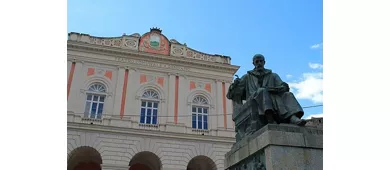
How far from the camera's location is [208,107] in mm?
20141

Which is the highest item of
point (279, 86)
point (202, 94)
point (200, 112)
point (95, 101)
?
point (202, 94)

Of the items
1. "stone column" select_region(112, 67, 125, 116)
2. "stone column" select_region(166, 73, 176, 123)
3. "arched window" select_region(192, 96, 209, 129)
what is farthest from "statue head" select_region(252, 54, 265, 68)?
"arched window" select_region(192, 96, 209, 129)

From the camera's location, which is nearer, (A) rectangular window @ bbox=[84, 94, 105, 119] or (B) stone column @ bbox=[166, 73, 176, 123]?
(A) rectangular window @ bbox=[84, 94, 105, 119]

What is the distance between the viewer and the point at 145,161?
1934 centimetres

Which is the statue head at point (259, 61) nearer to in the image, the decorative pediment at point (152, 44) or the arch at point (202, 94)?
the arch at point (202, 94)

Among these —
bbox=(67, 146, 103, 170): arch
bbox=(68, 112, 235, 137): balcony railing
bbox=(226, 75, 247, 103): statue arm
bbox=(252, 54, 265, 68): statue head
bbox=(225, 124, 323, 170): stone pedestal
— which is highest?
bbox=(68, 112, 235, 137): balcony railing

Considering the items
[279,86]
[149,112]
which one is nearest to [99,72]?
[149,112]

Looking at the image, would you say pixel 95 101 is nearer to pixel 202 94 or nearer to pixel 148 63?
pixel 148 63

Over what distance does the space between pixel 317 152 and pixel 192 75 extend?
17007 millimetres

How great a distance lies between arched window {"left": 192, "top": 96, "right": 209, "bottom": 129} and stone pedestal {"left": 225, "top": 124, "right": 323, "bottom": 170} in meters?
15.2

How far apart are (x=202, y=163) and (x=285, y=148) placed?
1615 centimetres

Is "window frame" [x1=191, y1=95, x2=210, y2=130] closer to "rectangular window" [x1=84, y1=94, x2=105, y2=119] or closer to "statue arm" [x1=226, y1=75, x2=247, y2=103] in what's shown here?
"rectangular window" [x1=84, y1=94, x2=105, y2=119]

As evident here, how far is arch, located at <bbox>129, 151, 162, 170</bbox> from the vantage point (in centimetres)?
1777
